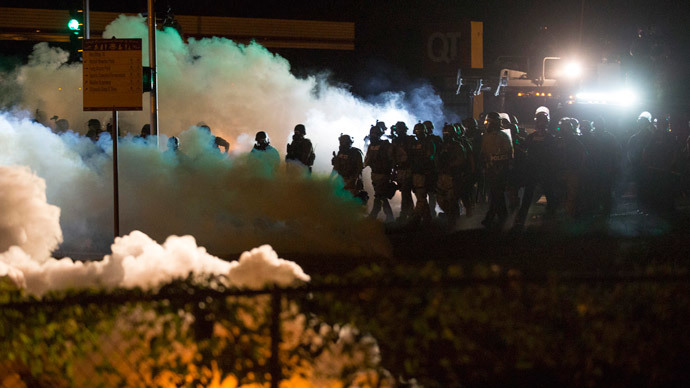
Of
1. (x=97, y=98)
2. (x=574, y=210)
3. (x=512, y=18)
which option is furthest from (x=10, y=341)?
(x=512, y=18)

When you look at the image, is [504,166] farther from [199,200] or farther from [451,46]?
[451,46]

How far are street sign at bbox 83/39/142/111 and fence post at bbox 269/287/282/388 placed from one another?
5.70 meters

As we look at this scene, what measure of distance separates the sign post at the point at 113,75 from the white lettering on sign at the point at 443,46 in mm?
10582

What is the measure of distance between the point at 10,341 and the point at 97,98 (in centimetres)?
563

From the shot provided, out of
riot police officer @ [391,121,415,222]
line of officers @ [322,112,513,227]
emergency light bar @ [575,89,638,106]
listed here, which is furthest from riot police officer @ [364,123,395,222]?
emergency light bar @ [575,89,638,106]

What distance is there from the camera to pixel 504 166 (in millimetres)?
11680

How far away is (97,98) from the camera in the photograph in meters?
9.09

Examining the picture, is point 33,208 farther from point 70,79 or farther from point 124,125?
point 70,79

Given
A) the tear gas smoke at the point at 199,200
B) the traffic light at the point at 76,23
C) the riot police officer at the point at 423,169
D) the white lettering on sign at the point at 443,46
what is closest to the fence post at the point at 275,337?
the tear gas smoke at the point at 199,200

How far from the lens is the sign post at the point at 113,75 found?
8.95 metres

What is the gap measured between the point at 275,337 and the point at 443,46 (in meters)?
15.6

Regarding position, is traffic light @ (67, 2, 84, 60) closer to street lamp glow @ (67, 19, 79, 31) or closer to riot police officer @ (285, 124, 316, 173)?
street lamp glow @ (67, 19, 79, 31)

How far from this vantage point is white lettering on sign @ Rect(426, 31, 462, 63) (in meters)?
18.6

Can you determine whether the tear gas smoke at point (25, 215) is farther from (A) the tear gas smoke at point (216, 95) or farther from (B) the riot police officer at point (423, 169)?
(A) the tear gas smoke at point (216, 95)
